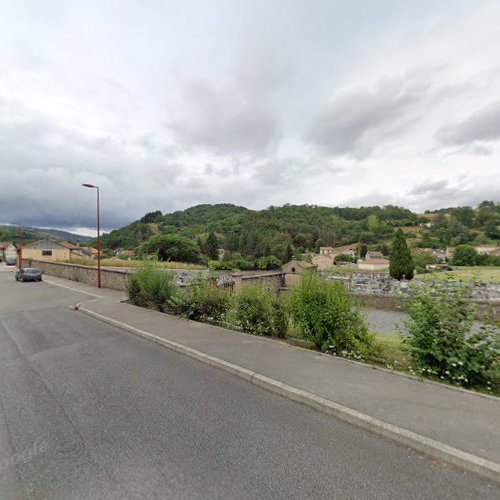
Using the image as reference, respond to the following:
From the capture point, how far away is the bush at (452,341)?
391 centimetres

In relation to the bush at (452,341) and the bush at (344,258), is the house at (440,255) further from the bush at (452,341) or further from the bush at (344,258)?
the bush at (452,341)

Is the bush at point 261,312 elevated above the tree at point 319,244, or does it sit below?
below

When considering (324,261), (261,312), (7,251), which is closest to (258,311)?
(261,312)

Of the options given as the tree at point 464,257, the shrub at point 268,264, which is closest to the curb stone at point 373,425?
the shrub at point 268,264

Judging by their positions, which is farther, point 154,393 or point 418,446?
point 154,393

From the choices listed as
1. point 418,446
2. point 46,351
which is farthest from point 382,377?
point 46,351

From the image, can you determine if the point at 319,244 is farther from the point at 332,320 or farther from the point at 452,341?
the point at 452,341

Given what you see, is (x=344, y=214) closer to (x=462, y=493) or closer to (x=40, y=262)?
(x=40, y=262)

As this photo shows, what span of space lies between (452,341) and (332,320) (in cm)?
191

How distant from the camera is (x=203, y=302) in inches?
320

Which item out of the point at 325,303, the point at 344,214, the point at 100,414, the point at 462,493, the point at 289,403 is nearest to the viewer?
the point at 462,493

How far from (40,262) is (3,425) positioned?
3406 centimetres

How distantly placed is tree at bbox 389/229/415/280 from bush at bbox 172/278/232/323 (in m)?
26.5

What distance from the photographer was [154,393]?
398 cm
